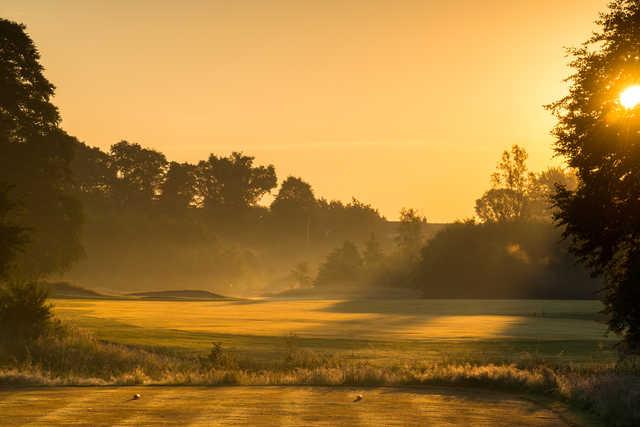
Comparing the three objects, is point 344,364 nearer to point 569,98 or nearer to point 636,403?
point 569,98

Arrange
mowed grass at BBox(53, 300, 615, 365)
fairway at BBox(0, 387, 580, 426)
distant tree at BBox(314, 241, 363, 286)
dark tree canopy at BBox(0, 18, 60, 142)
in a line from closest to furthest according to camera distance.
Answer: fairway at BBox(0, 387, 580, 426), mowed grass at BBox(53, 300, 615, 365), dark tree canopy at BBox(0, 18, 60, 142), distant tree at BBox(314, 241, 363, 286)

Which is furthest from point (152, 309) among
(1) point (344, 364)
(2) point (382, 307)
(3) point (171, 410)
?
(3) point (171, 410)

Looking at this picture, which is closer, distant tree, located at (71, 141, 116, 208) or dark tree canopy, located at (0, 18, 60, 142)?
dark tree canopy, located at (0, 18, 60, 142)

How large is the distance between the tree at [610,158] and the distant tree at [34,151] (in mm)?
46410

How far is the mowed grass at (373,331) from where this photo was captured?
42094 millimetres

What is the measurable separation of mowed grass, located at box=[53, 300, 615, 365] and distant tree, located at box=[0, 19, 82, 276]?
14.8 ft

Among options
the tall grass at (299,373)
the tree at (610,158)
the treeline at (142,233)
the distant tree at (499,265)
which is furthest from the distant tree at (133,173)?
the tree at (610,158)

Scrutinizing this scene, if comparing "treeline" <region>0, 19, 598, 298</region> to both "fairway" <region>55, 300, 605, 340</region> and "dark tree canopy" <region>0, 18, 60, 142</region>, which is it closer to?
"dark tree canopy" <region>0, 18, 60, 142</region>

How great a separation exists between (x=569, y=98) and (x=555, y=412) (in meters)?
11.4

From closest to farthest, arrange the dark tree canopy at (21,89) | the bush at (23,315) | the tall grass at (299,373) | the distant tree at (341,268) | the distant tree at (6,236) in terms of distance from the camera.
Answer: the tall grass at (299,373) < the distant tree at (6,236) < the bush at (23,315) < the dark tree canopy at (21,89) < the distant tree at (341,268)

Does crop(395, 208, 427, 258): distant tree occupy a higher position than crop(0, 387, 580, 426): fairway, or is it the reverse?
crop(395, 208, 427, 258): distant tree

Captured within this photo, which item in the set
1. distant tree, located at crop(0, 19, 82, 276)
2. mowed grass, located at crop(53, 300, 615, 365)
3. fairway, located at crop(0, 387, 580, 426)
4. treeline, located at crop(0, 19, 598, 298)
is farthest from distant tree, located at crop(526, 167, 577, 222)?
fairway, located at crop(0, 387, 580, 426)

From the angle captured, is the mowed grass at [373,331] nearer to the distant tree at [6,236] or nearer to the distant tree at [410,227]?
the distant tree at [6,236]

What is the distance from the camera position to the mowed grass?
42094 mm
